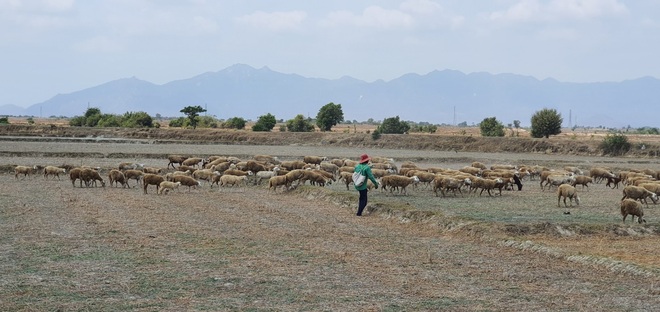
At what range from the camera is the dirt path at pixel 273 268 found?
1162cm

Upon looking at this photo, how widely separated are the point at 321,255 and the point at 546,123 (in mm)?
72550

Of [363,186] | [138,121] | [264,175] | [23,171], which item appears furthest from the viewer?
[138,121]

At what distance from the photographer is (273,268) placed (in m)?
14.1

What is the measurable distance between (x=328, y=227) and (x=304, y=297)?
317 inches

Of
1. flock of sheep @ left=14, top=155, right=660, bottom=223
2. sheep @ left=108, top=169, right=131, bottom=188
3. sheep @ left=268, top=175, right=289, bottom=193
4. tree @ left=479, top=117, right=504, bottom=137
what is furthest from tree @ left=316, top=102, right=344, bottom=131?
sheep @ left=268, top=175, right=289, bottom=193

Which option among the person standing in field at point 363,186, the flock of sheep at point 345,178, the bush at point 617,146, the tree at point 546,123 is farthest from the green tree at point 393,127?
the person standing in field at point 363,186

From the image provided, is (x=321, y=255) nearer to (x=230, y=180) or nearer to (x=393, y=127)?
(x=230, y=180)

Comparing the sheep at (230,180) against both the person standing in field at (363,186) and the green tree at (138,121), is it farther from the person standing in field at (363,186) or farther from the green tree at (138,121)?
the green tree at (138,121)

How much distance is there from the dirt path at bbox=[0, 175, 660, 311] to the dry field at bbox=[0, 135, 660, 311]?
0.11 ft

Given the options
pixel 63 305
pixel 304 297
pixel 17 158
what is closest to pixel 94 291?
pixel 63 305

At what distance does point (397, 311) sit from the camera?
11.0 meters

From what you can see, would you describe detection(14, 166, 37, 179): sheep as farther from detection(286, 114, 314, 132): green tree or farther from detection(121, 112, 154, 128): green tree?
detection(286, 114, 314, 132): green tree

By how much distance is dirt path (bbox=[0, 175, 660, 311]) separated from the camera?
38.1 feet

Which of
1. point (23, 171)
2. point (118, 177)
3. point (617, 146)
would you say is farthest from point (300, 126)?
point (118, 177)
